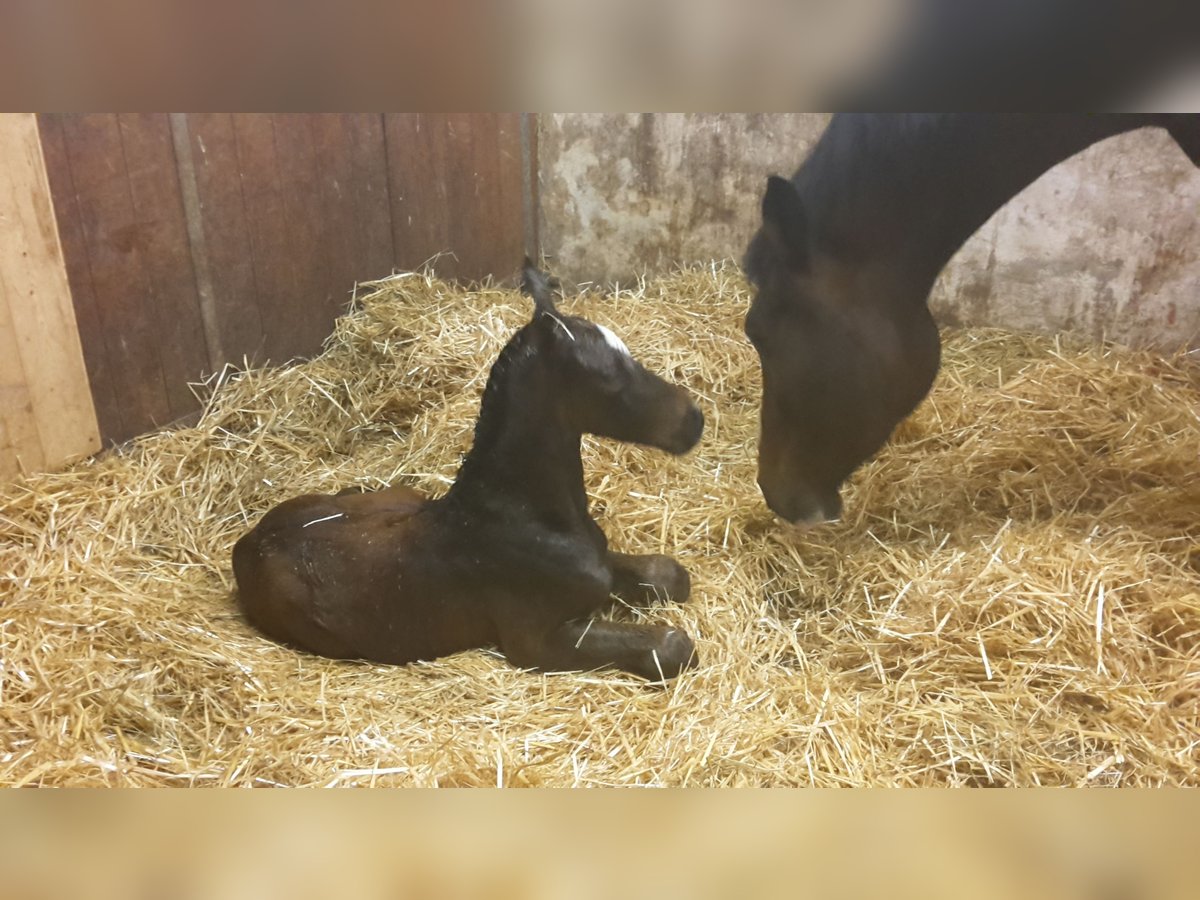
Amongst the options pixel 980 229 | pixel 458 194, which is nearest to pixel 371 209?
pixel 458 194

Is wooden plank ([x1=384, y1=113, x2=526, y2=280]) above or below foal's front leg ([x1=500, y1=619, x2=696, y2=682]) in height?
above

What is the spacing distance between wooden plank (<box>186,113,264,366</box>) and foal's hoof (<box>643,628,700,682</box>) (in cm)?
124

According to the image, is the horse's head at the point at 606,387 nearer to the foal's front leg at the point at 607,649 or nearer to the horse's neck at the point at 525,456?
the horse's neck at the point at 525,456

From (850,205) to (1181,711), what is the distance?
1274 mm

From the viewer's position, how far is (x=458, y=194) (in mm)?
1891

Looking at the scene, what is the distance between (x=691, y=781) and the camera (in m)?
1.74

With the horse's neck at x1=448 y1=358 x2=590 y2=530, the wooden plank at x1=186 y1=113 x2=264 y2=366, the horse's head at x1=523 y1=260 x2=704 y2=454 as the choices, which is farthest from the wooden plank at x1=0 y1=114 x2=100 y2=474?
the horse's head at x1=523 y1=260 x2=704 y2=454

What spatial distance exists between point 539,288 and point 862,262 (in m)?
0.74

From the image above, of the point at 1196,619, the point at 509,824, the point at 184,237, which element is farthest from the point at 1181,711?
the point at 184,237

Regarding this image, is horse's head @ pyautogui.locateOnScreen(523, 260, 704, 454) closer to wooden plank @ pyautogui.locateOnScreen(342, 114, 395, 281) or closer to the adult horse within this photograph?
the adult horse

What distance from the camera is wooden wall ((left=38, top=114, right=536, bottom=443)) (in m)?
1.78

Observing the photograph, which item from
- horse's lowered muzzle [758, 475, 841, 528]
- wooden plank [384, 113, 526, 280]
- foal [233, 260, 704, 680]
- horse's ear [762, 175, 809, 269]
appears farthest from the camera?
horse's lowered muzzle [758, 475, 841, 528]
